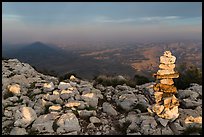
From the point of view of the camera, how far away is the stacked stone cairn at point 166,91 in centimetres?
1534

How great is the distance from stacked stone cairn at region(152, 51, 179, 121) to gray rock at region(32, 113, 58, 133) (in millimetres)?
5391

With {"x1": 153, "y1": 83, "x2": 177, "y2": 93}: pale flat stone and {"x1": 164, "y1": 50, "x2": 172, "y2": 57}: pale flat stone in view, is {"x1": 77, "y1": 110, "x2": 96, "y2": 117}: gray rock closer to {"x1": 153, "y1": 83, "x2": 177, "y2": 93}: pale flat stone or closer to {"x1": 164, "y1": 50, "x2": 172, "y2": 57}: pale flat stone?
{"x1": 153, "y1": 83, "x2": 177, "y2": 93}: pale flat stone

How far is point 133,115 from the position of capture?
54.0 feet

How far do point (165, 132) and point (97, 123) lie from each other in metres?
3.47

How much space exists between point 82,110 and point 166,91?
4.65 metres

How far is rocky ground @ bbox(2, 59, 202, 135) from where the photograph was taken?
14.8 metres

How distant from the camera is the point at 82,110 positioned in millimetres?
16484

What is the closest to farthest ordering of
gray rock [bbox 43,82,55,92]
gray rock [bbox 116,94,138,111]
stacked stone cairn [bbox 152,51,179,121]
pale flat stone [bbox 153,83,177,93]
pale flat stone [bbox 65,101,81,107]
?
stacked stone cairn [bbox 152,51,179,121] → pale flat stone [bbox 153,83,177,93] → pale flat stone [bbox 65,101,81,107] → gray rock [bbox 116,94,138,111] → gray rock [bbox 43,82,55,92]

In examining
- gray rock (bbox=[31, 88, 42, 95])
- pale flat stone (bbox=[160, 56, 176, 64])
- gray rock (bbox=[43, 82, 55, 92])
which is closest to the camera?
pale flat stone (bbox=[160, 56, 176, 64])

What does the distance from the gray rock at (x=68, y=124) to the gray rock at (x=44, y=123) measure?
436 millimetres

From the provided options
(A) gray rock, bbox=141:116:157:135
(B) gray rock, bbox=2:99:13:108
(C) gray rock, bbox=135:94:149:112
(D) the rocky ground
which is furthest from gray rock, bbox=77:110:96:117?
(B) gray rock, bbox=2:99:13:108

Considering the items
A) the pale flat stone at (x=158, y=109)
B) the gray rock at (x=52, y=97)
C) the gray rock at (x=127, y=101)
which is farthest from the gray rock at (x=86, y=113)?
the pale flat stone at (x=158, y=109)

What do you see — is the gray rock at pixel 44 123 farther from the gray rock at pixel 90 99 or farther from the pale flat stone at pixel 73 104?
the gray rock at pixel 90 99

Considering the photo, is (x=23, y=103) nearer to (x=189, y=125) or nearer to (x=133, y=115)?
(x=133, y=115)
